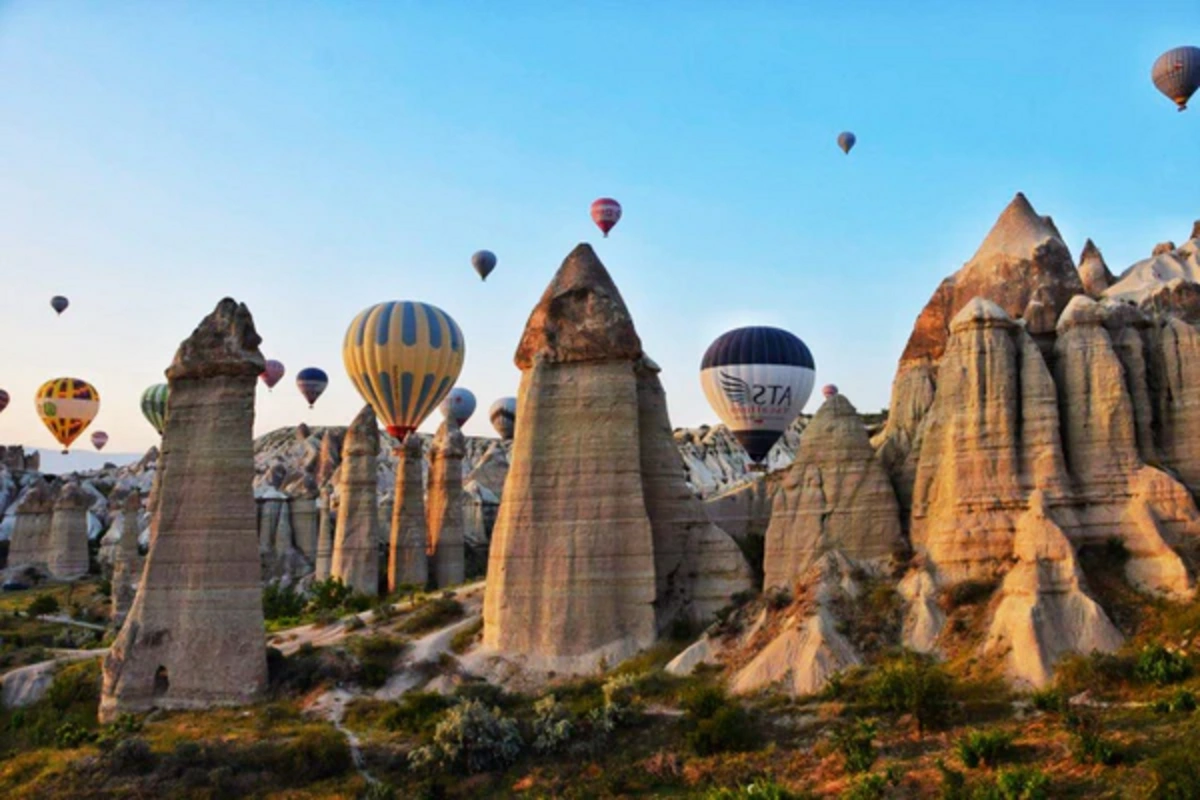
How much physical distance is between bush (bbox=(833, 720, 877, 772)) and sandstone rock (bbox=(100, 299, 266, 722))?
1519 centimetres

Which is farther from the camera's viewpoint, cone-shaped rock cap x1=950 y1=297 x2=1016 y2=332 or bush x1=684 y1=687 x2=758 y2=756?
cone-shaped rock cap x1=950 y1=297 x2=1016 y2=332

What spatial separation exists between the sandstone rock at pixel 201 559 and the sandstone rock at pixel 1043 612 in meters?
18.1

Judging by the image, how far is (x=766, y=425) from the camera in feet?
174

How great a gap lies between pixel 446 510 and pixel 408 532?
232 cm

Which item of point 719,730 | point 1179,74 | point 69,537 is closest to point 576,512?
point 719,730

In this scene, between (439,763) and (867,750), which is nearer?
(867,750)

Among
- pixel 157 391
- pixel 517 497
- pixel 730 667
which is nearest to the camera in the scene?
pixel 730 667

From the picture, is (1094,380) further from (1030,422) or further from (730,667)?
(730,667)

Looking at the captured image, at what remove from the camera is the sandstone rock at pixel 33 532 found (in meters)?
73.2

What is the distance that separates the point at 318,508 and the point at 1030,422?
5356cm

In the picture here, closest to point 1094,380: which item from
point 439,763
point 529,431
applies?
point 529,431

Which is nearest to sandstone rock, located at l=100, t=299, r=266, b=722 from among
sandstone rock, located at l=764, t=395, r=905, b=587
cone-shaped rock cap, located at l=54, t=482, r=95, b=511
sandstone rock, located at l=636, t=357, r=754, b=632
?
sandstone rock, located at l=636, t=357, r=754, b=632

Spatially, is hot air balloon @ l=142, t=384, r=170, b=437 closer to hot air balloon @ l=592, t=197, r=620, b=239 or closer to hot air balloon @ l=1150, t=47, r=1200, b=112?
hot air balloon @ l=592, t=197, r=620, b=239

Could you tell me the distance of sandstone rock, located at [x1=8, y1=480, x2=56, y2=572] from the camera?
73188 mm
